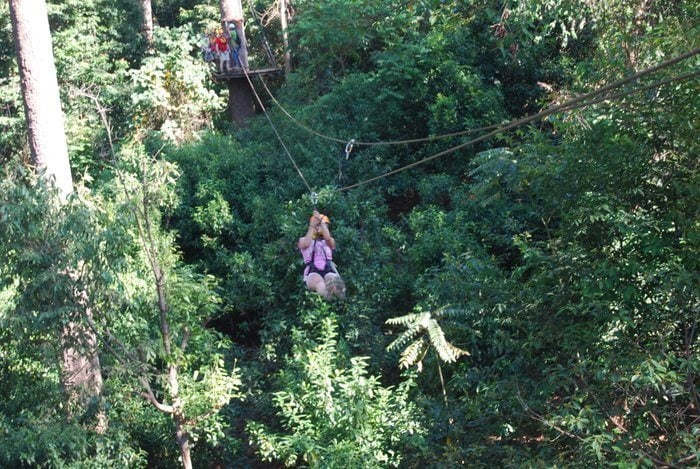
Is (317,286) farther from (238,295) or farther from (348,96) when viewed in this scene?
(348,96)

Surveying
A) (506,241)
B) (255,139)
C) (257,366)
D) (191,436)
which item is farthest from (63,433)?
(255,139)

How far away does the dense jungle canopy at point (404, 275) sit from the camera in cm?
601

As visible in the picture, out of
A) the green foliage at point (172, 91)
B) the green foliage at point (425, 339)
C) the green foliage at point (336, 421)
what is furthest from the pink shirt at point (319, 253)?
the green foliage at point (172, 91)

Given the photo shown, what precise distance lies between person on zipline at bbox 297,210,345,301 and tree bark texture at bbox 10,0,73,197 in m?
2.66

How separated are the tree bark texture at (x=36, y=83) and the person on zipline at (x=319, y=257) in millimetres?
2655

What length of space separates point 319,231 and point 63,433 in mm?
3364

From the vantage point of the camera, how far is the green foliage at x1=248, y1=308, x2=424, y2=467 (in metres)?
7.73

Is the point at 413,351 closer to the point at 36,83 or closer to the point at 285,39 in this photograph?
the point at 36,83

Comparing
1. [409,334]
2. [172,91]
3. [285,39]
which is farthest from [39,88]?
[285,39]

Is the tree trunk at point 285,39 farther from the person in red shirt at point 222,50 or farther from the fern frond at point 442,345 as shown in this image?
the fern frond at point 442,345

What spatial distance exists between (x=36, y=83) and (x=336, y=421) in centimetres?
487

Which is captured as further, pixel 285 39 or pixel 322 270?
pixel 285 39

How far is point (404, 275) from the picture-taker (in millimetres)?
10414

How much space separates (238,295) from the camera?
10.7m
